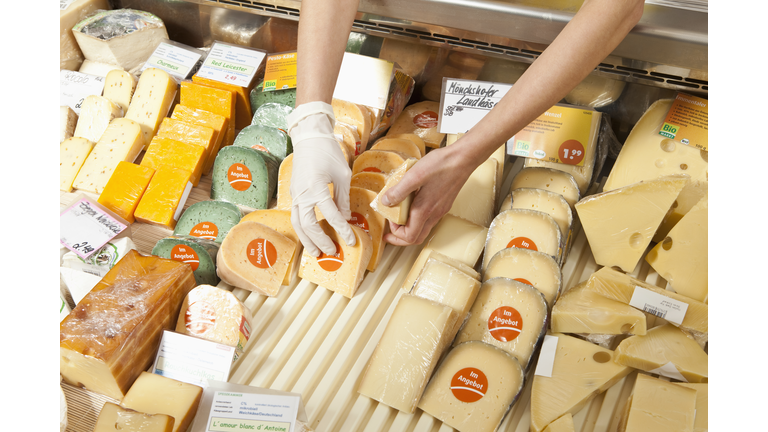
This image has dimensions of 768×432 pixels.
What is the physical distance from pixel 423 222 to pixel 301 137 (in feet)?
1.73

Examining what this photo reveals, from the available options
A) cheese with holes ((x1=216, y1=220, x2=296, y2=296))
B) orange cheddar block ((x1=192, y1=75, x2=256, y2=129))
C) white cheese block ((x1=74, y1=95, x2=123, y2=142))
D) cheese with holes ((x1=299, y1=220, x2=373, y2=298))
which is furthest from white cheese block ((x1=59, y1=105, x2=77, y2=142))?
cheese with holes ((x1=299, y1=220, x2=373, y2=298))

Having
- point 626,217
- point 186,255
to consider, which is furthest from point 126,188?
point 626,217

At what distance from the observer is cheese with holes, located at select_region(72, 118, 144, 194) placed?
2236mm

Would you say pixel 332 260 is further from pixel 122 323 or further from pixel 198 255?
pixel 122 323

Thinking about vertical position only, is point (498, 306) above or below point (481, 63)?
below

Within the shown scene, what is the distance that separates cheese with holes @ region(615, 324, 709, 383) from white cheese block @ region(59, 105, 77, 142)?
2586mm

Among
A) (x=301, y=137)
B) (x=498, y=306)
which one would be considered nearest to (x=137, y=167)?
(x=301, y=137)

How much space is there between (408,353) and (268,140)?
1180mm

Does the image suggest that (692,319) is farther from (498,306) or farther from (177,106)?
(177,106)

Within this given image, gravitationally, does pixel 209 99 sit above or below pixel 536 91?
below

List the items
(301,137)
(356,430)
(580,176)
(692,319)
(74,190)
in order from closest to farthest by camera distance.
→ 1. (356,430)
2. (692,319)
3. (301,137)
4. (580,176)
5. (74,190)

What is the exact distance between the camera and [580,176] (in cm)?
208

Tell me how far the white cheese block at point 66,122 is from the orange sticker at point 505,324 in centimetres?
218

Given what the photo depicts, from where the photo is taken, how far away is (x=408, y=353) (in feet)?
5.17
